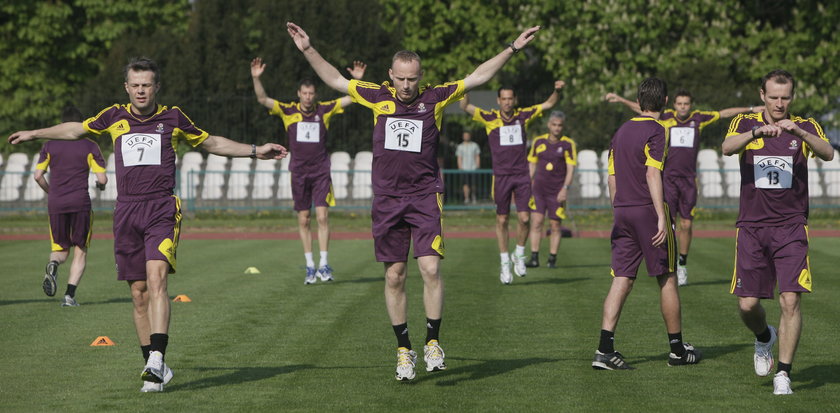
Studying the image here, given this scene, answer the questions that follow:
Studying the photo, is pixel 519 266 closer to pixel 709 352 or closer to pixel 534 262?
pixel 534 262

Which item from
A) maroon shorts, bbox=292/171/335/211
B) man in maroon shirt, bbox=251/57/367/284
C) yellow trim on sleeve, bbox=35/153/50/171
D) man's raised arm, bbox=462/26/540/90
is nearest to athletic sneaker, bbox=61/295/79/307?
yellow trim on sleeve, bbox=35/153/50/171

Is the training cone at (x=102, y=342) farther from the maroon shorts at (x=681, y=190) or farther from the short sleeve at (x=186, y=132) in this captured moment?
the maroon shorts at (x=681, y=190)

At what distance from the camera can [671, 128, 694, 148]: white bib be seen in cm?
1396

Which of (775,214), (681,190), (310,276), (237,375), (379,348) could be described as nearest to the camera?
(775,214)

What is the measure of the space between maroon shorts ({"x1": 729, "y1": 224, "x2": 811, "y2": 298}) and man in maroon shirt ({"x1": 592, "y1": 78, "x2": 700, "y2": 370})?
64 centimetres

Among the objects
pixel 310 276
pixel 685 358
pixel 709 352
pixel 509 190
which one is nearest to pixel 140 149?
pixel 685 358

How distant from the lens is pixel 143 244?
26.5 ft

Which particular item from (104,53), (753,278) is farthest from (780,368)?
(104,53)

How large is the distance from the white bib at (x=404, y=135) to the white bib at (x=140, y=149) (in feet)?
5.19

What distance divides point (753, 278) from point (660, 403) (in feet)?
3.86

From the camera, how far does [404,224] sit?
8398 millimetres

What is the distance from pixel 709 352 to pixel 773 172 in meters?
1.94

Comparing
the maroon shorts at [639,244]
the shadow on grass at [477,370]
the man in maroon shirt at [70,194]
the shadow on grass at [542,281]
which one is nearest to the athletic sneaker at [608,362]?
the shadow on grass at [477,370]

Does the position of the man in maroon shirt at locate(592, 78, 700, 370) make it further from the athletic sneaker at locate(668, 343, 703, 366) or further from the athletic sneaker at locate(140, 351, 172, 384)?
the athletic sneaker at locate(140, 351, 172, 384)
